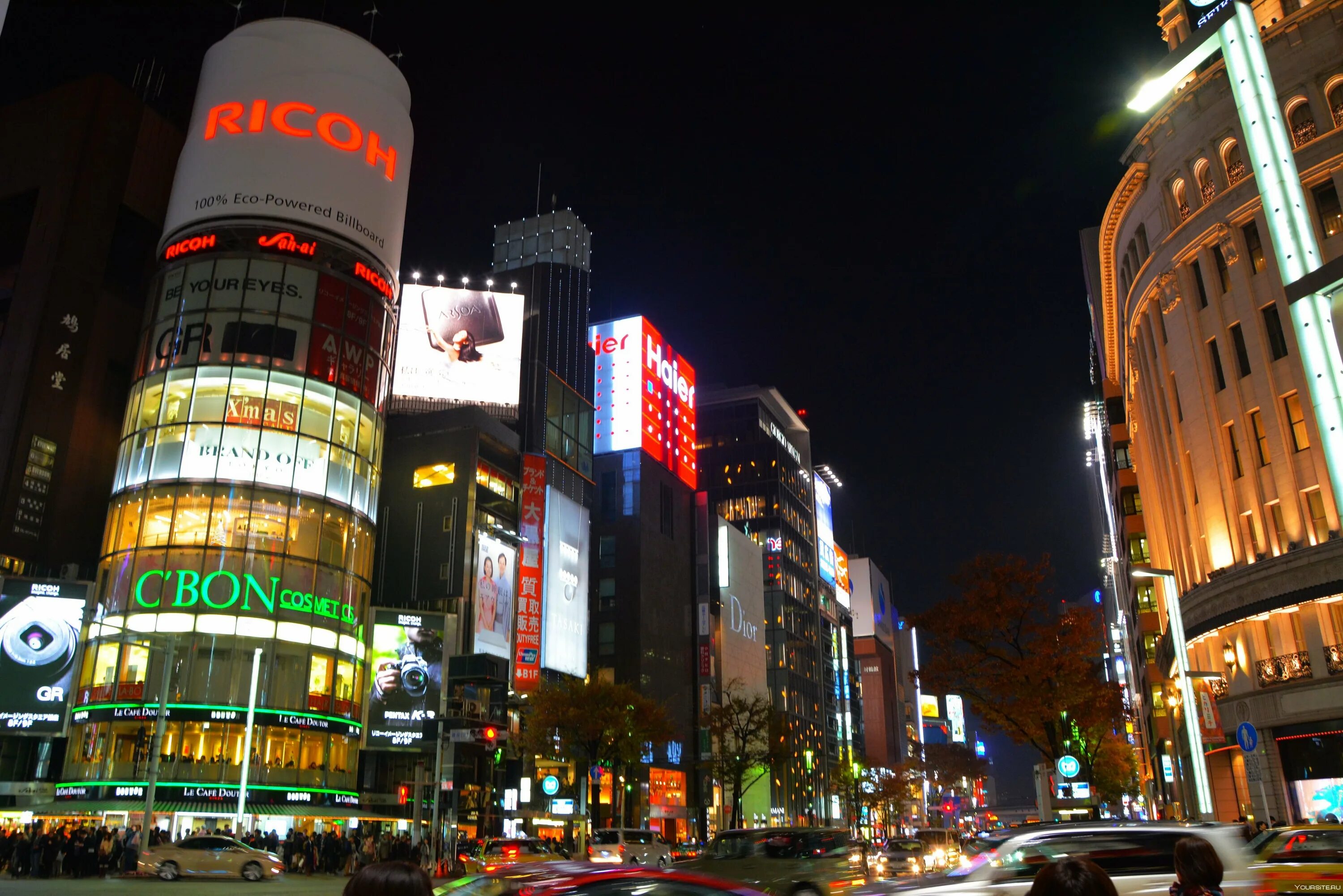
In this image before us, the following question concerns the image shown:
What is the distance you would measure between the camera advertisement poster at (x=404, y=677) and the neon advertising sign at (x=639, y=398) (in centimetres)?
3877

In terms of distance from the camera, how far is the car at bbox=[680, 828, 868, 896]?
65.3 feet

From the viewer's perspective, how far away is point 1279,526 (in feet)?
120

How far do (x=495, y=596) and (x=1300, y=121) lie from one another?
53.2 m

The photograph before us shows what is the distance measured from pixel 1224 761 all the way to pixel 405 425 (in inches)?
2187

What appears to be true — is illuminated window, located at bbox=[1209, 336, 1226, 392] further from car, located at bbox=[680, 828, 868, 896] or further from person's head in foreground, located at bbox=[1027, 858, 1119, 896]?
person's head in foreground, located at bbox=[1027, 858, 1119, 896]

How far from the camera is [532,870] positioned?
8.66 meters

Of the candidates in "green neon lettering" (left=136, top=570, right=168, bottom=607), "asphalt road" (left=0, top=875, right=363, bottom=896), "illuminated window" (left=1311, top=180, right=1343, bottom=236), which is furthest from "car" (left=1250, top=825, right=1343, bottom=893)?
"green neon lettering" (left=136, top=570, right=168, bottom=607)

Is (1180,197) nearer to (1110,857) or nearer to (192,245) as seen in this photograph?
(1110,857)

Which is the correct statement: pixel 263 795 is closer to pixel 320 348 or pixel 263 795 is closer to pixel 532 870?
pixel 320 348

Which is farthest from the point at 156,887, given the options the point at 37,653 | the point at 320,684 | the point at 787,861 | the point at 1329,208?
the point at 1329,208

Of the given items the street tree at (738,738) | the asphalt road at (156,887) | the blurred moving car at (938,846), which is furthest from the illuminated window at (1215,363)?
the street tree at (738,738)

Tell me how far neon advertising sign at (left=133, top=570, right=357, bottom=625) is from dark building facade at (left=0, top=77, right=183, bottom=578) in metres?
7.24

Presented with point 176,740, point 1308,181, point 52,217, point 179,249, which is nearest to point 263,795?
point 176,740

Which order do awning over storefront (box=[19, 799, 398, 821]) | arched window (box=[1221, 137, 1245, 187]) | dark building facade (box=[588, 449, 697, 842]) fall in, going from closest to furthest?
arched window (box=[1221, 137, 1245, 187]) → awning over storefront (box=[19, 799, 398, 821]) → dark building facade (box=[588, 449, 697, 842])
